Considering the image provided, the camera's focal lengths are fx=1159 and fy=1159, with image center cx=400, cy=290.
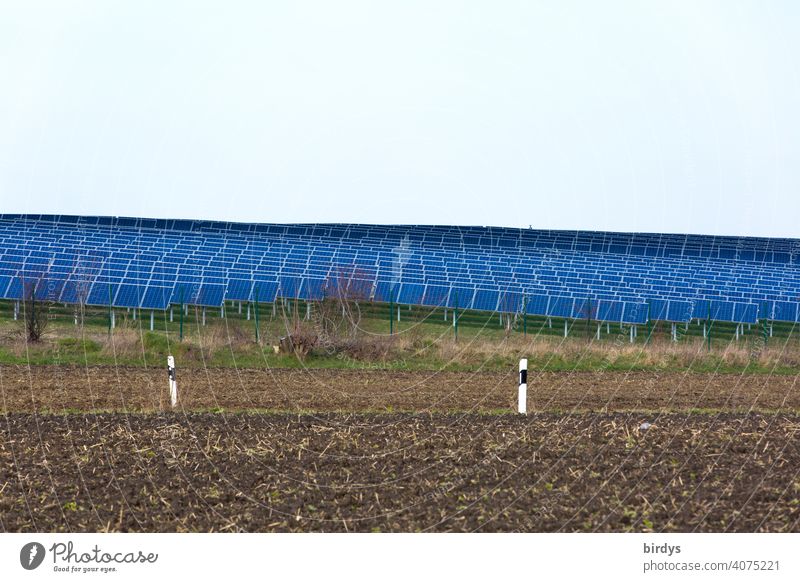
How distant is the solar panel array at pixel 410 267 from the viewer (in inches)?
1173

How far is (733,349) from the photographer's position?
2706cm

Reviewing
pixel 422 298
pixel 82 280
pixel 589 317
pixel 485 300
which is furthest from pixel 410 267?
pixel 82 280

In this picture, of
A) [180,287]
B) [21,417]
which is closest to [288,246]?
[180,287]

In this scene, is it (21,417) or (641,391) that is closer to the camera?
(21,417)

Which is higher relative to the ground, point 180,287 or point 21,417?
point 21,417

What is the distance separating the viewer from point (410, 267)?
116 feet

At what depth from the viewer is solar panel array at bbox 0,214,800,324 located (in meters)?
29.8

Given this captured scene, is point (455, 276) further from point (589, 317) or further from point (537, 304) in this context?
point (589, 317)

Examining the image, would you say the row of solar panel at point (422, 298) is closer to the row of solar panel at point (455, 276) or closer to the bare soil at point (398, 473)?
the row of solar panel at point (455, 276)
